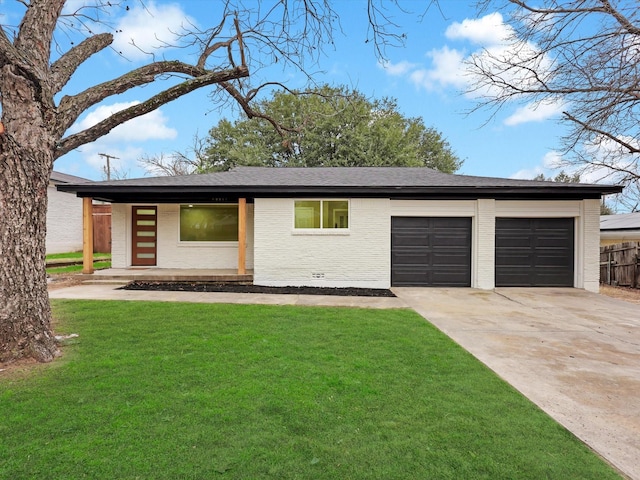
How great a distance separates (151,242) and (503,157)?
46.2ft

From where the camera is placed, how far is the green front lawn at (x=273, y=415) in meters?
2.10

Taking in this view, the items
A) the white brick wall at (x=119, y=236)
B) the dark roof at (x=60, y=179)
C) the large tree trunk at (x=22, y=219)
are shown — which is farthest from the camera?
the dark roof at (x=60, y=179)

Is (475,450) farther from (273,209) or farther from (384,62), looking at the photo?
(273,209)

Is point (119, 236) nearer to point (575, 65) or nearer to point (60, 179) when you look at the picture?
point (60, 179)

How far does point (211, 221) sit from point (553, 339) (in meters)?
9.50

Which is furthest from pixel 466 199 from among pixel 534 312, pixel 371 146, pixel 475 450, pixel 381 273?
pixel 371 146

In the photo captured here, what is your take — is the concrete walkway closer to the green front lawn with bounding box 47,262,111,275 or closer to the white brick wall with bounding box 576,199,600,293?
the white brick wall with bounding box 576,199,600,293

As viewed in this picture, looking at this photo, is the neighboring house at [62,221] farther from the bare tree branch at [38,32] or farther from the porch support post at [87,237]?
the bare tree branch at [38,32]

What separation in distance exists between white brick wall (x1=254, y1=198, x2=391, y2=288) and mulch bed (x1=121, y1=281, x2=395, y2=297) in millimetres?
371

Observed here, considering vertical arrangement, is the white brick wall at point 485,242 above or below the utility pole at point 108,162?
below

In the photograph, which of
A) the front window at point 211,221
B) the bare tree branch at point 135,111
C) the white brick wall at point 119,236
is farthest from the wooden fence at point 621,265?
the white brick wall at point 119,236

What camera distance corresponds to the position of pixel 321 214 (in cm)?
955

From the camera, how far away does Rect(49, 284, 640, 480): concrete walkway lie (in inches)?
109

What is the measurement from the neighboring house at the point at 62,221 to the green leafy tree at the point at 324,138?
10972 mm
